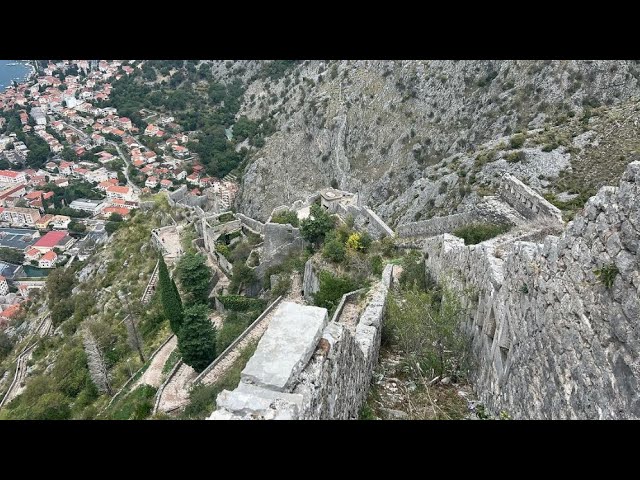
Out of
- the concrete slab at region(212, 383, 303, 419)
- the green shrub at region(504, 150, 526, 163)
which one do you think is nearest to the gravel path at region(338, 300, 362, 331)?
the concrete slab at region(212, 383, 303, 419)

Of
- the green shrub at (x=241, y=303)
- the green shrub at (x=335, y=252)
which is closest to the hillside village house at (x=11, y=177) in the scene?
the green shrub at (x=241, y=303)

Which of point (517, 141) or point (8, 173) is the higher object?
point (517, 141)

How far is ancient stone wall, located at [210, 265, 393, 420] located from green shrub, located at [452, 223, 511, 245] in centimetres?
879

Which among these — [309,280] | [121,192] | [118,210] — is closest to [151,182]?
[121,192]

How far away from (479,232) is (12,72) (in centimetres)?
18464

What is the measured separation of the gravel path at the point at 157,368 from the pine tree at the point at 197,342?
2.05 meters

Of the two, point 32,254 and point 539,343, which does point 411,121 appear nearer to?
point 539,343

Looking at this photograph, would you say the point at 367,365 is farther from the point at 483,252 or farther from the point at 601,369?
the point at 601,369

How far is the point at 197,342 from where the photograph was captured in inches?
675

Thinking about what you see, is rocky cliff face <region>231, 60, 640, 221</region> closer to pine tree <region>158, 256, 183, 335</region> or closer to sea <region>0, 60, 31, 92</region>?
pine tree <region>158, 256, 183, 335</region>

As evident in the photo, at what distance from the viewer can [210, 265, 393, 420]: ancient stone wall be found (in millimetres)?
4094

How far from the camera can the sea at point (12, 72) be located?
14588 cm

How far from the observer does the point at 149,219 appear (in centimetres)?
3997
